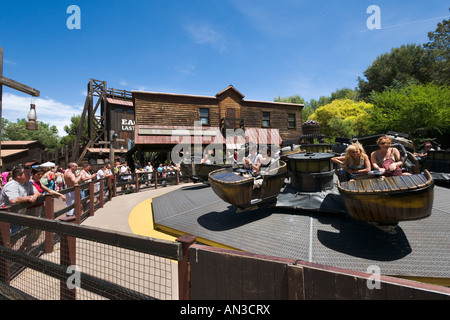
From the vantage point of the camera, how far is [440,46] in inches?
Result: 1123

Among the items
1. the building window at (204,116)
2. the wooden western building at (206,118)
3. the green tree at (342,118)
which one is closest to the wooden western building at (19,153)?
the wooden western building at (206,118)

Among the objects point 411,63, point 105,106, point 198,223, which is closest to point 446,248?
point 198,223

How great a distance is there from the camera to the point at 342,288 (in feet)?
3.78

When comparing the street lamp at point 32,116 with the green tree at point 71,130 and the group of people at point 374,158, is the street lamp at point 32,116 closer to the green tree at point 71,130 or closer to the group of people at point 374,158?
the group of people at point 374,158

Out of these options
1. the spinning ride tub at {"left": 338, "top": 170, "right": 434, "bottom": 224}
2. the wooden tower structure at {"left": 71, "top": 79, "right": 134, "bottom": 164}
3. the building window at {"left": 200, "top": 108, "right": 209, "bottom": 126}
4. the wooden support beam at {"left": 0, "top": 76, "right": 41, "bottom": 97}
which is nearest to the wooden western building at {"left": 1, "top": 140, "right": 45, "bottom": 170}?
the wooden tower structure at {"left": 71, "top": 79, "right": 134, "bottom": 164}

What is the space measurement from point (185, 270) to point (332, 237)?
2886mm

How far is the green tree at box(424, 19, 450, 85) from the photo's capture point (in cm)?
2648

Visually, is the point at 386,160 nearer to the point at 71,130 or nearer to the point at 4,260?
the point at 4,260

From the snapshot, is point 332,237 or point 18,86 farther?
point 18,86

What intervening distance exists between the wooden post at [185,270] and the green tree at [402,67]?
120 ft

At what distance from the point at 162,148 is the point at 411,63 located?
1427 inches

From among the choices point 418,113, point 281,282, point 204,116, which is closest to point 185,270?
point 281,282

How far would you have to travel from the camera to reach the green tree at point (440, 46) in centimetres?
2648

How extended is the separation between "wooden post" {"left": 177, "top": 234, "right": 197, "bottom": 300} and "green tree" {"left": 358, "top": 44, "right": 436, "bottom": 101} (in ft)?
120
